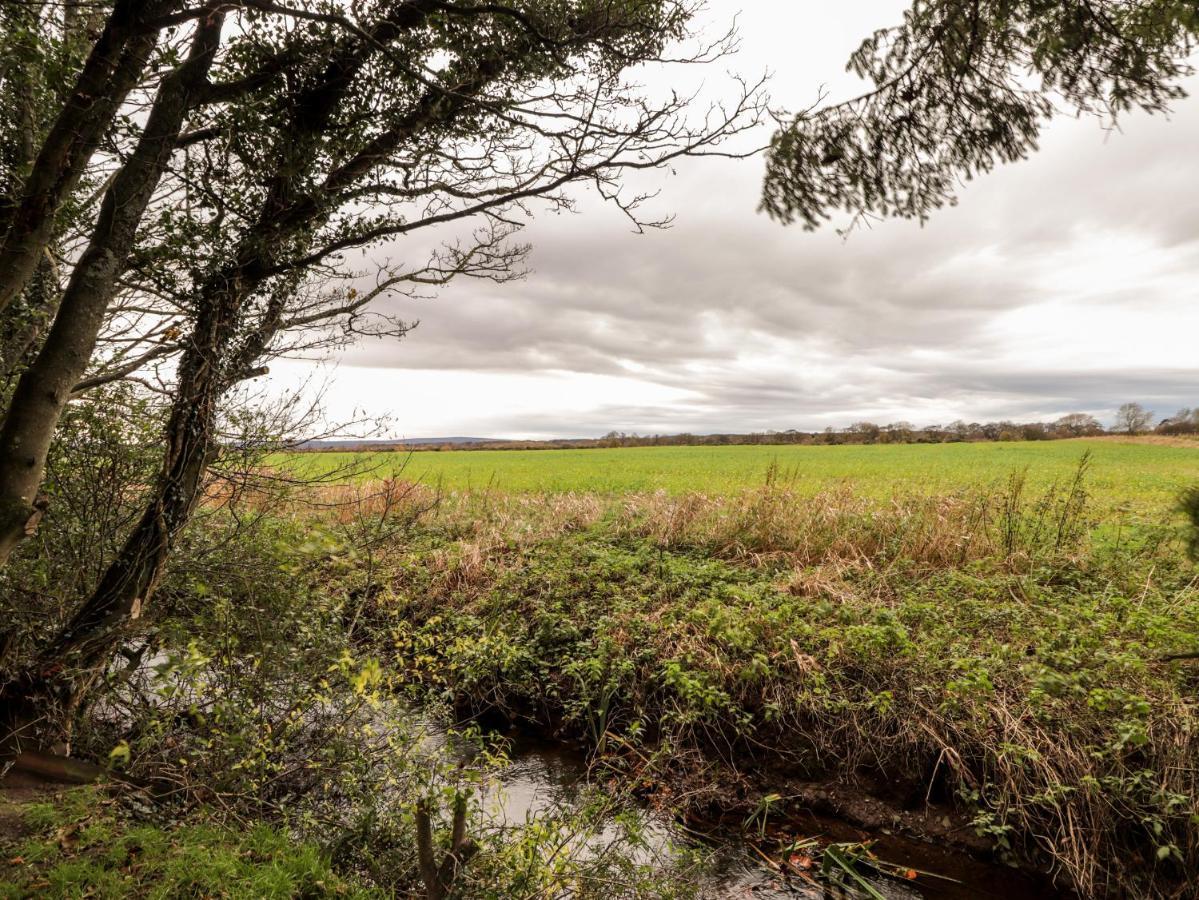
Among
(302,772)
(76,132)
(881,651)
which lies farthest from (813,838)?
(76,132)

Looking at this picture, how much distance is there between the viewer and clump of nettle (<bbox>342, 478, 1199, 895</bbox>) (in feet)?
14.7

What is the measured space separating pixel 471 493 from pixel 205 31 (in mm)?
13555

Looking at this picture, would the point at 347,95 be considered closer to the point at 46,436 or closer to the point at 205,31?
the point at 205,31

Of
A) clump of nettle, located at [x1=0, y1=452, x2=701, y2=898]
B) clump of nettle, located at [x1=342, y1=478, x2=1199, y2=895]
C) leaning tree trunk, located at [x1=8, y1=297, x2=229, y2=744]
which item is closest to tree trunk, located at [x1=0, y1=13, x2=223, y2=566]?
leaning tree trunk, located at [x1=8, y1=297, x2=229, y2=744]

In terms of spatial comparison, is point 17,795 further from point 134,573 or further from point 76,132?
point 76,132

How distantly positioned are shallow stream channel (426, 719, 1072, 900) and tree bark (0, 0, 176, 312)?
4.37 metres

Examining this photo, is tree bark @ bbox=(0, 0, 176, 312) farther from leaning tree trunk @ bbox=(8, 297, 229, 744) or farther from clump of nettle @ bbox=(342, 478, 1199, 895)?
clump of nettle @ bbox=(342, 478, 1199, 895)

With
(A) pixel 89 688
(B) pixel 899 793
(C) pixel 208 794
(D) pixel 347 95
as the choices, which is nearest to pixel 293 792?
(C) pixel 208 794

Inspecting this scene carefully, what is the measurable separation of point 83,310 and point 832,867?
21.9ft

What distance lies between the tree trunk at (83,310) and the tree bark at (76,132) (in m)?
0.44

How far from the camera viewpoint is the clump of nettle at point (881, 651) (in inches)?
176

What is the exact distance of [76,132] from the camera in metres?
3.08

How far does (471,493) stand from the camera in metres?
16.8

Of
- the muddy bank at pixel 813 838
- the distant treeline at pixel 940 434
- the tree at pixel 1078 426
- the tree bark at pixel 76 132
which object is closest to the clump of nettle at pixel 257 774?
the muddy bank at pixel 813 838
